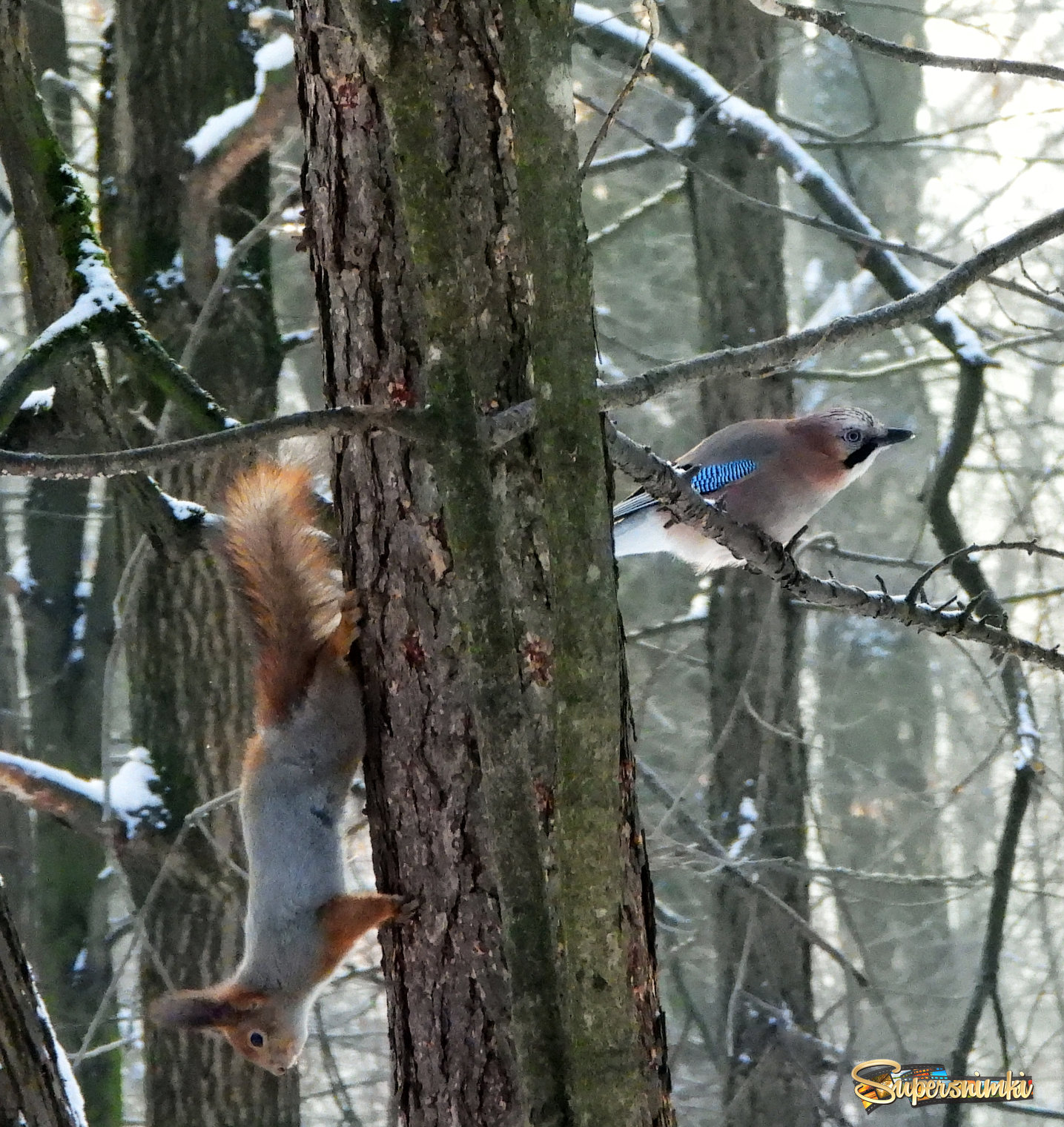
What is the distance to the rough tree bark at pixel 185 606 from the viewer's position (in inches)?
220

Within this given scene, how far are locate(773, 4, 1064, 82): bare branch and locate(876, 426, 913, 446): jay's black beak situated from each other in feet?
5.47

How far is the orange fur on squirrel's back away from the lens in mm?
2957

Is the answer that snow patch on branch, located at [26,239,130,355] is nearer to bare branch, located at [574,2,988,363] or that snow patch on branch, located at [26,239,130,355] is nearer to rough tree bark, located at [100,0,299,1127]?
rough tree bark, located at [100,0,299,1127]

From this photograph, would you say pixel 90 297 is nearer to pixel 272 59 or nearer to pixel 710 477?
pixel 272 59

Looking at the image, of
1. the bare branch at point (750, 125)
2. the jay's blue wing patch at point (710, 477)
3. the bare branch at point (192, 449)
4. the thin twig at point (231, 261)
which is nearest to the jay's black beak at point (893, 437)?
the jay's blue wing patch at point (710, 477)

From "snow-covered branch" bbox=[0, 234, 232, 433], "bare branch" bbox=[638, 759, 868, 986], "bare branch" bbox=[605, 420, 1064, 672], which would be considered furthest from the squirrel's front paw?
"bare branch" bbox=[638, 759, 868, 986]

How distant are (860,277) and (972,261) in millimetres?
5885

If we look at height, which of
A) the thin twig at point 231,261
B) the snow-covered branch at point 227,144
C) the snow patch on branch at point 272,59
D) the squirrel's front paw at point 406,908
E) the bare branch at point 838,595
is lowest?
the squirrel's front paw at point 406,908

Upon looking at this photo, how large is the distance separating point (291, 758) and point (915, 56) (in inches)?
82.6

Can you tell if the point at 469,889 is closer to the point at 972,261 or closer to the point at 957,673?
the point at 972,261

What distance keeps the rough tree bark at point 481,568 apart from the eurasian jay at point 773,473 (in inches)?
86.7

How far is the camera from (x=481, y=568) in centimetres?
158

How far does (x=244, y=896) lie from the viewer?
5.67 meters

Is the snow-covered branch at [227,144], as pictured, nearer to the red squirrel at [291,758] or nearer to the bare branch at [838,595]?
the red squirrel at [291,758]
